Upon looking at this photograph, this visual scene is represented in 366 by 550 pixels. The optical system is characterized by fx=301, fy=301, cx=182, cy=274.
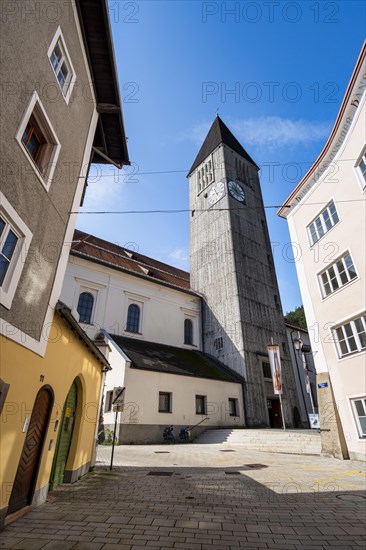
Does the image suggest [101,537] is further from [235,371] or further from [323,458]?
[235,371]

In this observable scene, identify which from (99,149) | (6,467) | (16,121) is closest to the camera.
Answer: (6,467)

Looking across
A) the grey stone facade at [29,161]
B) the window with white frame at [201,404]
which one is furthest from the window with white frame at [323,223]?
the window with white frame at [201,404]

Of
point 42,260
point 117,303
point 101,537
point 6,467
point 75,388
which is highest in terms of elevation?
point 117,303

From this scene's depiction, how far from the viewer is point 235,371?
27.1 m

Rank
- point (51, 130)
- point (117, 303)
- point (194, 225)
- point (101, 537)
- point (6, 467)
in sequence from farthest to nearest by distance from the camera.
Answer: point (194, 225) < point (117, 303) < point (51, 130) < point (6, 467) < point (101, 537)

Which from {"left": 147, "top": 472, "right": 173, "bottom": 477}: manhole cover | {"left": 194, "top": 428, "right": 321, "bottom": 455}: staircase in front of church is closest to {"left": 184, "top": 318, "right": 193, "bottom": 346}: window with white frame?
{"left": 194, "top": 428, "right": 321, "bottom": 455}: staircase in front of church

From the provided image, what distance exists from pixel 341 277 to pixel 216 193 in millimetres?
24189

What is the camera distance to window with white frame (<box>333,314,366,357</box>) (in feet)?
41.1

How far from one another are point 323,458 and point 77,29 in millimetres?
18559

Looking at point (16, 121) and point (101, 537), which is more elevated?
point (16, 121)

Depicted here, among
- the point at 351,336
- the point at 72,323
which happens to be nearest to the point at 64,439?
the point at 72,323

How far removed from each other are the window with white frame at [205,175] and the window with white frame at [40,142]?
105ft

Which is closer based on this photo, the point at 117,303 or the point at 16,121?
the point at 16,121

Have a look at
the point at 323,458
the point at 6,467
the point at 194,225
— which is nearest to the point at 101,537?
the point at 6,467
